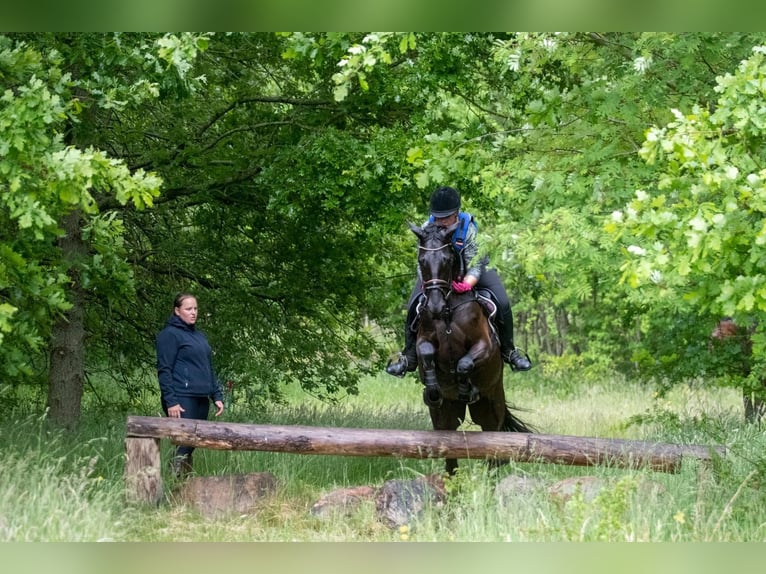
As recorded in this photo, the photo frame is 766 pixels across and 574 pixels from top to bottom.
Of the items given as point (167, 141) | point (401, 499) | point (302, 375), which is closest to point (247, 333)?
point (302, 375)

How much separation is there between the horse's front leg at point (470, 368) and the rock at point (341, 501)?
3.70 feet

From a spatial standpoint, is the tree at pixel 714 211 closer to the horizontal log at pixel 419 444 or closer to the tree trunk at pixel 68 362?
the horizontal log at pixel 419 444

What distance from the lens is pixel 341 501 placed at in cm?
754

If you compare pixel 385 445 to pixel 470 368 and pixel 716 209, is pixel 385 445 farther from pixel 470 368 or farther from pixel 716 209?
pixel 716 209

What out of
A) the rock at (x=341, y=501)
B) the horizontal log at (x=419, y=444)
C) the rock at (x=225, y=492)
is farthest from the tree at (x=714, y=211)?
the rock at (x=225, y=492)

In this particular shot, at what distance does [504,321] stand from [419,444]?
4.17 feet

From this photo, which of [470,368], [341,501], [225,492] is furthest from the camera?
[225,492]

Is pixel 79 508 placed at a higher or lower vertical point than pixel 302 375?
lower

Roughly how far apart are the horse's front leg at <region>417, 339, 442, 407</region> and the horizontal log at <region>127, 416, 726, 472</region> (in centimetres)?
49

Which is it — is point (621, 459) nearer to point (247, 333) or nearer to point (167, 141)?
point (247, 333)

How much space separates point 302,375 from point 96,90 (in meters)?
4.88

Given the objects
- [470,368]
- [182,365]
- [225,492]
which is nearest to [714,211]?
[470,368]

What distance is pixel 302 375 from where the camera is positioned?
456 inches

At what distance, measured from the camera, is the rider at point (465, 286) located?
23.6 feet
